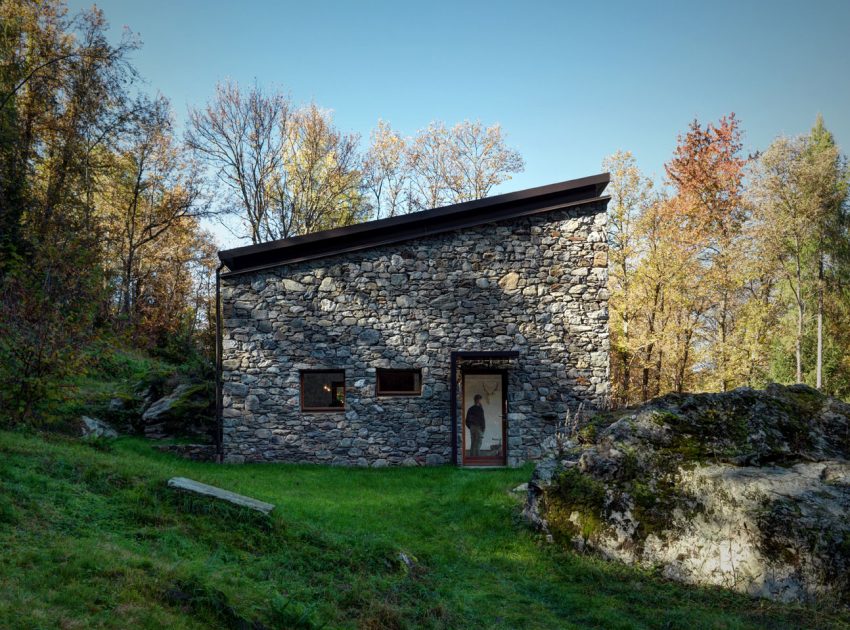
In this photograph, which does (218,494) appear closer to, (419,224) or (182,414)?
(182,414)

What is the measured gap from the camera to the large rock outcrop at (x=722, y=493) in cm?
547

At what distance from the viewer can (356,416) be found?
12.1 metres

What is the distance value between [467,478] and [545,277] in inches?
188

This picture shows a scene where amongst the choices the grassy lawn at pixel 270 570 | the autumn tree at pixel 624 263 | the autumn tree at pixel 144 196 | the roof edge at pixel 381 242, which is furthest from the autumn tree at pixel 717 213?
the autumn tree at pixel 144 196

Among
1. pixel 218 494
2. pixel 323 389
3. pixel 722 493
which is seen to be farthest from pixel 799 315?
pixel 218 494

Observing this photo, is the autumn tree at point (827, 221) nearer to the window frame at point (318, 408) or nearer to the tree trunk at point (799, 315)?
the tree trunk at point (799, 315)

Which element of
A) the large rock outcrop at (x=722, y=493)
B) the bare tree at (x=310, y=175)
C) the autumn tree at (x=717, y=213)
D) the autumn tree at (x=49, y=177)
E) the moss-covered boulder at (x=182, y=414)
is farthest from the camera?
the bare tree at (x=310, y=175)

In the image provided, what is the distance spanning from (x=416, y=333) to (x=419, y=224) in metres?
2.43

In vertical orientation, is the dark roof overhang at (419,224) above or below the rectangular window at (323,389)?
above

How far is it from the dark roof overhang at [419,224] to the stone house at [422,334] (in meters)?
0.03

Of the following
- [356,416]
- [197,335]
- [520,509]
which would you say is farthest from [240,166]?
[520,509]

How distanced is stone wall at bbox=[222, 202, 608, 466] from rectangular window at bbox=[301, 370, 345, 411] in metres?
0.20

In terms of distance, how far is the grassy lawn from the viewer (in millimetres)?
3975

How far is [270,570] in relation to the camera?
512 centimetres
